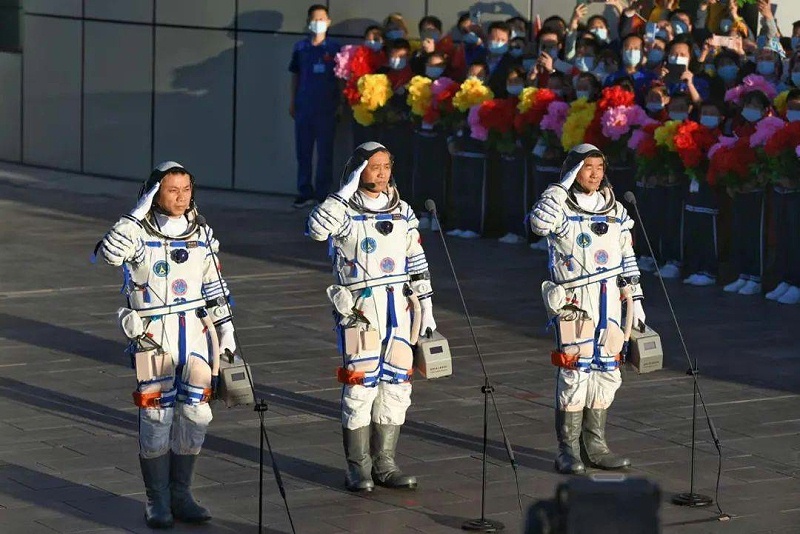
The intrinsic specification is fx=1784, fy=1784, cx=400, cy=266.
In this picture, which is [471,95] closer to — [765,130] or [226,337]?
[765,130]

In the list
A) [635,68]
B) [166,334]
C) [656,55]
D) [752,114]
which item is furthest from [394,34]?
[166,334]

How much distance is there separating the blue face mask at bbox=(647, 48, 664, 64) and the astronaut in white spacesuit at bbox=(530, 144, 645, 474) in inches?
322

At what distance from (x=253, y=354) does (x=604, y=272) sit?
4239 mm

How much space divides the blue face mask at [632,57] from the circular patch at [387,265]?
9.23 meters

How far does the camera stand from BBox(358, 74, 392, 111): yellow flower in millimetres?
20969

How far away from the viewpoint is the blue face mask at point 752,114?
1680 cm

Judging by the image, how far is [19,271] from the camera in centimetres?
1791

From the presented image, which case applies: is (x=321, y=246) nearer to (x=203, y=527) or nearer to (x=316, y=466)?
(x=316, y=466)

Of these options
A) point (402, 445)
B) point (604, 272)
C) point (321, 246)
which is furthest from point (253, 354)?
point (321, 246)

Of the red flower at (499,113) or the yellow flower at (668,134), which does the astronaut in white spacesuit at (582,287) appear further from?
the red flower at (499,113)

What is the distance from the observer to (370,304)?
1035cm

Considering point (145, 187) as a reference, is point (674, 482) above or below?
below

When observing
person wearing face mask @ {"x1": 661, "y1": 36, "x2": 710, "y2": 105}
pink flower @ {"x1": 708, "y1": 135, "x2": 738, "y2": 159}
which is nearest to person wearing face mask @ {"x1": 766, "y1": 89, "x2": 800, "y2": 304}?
pink flower @ {"x1": 708, "y1": 135, "x2": 738, "y2": 159}

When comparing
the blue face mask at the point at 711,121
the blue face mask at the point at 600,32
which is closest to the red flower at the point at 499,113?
the blue face mask at the point at 600,32
